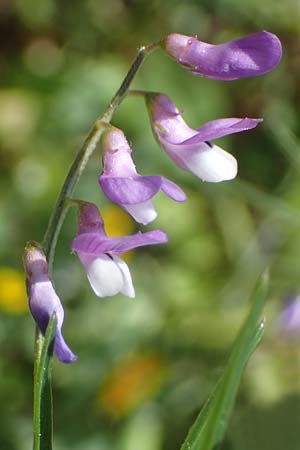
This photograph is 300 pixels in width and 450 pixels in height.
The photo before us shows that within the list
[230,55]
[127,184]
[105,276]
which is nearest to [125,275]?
[105,276]

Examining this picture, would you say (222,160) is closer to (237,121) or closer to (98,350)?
(237,121)

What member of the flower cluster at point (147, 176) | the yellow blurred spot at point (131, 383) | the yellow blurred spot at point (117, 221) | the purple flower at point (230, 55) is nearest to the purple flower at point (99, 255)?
the flower cluster at point (147, 176)

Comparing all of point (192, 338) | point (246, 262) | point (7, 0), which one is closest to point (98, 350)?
point (192, 338)

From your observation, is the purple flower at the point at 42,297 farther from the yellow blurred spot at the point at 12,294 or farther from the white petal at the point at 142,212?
the yellow blurred spot at the point at 12,294

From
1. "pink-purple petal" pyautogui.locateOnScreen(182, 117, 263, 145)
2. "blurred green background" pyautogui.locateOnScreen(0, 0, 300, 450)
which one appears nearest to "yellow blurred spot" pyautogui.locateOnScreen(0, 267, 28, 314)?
"blurred green background" pyautogui.locateOnScreen(0, 0, 300, 450)

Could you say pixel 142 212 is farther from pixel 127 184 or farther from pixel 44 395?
pixel 44 395

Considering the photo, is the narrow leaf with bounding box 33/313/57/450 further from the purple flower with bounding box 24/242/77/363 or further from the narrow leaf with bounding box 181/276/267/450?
the narrow leaf with bounding box 181/276/267/450
